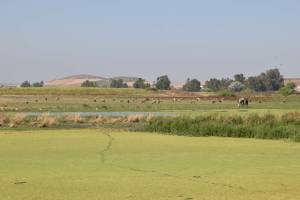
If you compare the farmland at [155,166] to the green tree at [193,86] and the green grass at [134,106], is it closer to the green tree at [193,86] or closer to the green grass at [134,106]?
the green grass at [134,106]

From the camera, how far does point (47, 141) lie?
71.8 feet

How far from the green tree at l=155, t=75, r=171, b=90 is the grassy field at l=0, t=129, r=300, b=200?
141790 millimetres

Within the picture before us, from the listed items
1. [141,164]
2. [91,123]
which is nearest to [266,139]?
[141,164]

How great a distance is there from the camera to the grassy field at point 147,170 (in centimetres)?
1163

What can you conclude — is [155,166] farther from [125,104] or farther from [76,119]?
[125,104]

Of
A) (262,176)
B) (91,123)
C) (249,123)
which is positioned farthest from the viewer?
(91,123)

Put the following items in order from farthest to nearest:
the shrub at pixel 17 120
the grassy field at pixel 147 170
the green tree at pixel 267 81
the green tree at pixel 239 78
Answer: the green tree at pixel 239 78, the green tree at pixel 267 81, the shrub at pixel 17 120, the grassy field at pixel 147 170

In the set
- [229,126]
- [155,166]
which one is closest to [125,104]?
[229,126]

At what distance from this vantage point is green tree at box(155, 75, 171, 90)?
163375 mm

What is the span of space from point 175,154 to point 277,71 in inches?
6532

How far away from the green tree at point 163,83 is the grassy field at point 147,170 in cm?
14179

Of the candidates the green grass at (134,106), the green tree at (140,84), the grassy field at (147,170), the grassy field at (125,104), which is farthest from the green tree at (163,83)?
the grassy field at (147,170)

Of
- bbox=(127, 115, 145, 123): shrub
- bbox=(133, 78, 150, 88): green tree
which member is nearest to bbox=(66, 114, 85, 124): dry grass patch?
bbox=(127, 115, 145, 123): shrub

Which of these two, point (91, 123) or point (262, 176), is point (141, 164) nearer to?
point (262, 176)
